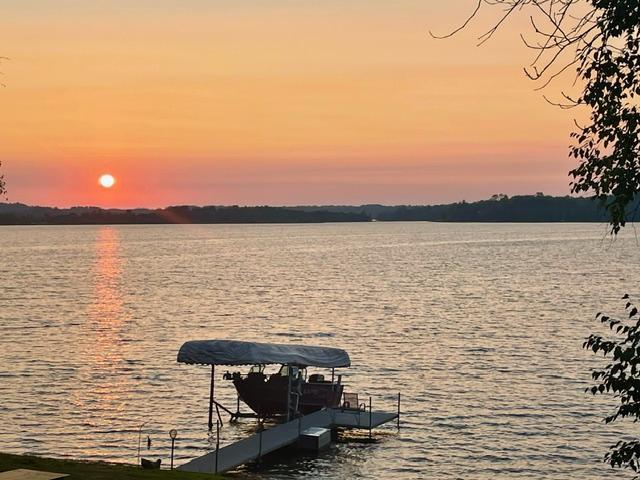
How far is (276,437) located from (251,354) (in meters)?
5.24

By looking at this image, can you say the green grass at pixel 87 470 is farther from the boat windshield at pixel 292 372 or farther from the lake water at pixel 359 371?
Result: the boat windshield at pixel 292 372

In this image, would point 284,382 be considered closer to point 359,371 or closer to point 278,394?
point 278,394

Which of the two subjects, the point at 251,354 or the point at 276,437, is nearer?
the point at 276,437

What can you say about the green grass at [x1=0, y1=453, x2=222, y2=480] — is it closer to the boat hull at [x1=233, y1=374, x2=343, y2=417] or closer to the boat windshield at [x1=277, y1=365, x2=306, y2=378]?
the boat windshield at [x1=277, y1=365, x2=306, y2=378]

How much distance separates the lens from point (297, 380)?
162 feet

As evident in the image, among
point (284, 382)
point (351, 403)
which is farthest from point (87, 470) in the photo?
point (351, 403)

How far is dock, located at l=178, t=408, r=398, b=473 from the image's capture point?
37.5 m

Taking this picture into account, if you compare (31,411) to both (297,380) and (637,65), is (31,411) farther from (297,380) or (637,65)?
(637,65)

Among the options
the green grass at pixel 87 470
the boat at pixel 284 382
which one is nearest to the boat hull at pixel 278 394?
the boat at pixel 284 382

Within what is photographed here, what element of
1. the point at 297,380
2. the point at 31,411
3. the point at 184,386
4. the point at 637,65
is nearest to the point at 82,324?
the point at 184,386

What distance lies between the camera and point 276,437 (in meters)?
42.6

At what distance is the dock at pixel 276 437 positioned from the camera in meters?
37.5

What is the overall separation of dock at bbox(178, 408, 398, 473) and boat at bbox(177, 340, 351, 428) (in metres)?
1.73

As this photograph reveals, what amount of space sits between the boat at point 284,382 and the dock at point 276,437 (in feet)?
5.67
